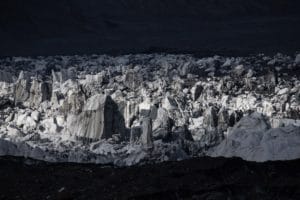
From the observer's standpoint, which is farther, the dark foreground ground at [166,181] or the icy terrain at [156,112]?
the icy terrain at [156,112]

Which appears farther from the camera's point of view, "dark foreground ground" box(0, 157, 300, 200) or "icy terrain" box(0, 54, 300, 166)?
"icy terrain" box(0, 54, 300, 166)

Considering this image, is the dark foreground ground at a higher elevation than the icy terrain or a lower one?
lower

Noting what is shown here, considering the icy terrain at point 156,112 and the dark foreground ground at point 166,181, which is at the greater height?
the icy terrain at point 156,112

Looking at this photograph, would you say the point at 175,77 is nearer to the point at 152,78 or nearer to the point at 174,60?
the point at 152,78

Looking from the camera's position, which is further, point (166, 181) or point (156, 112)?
point (156, 112)
